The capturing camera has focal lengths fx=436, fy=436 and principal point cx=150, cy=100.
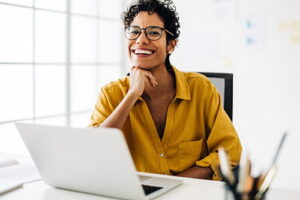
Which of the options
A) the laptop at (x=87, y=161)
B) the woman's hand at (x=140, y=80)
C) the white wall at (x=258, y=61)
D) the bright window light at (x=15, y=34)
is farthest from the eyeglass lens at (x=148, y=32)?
the white wall at (x=258, y=61)

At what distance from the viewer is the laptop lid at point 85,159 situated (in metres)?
1.04

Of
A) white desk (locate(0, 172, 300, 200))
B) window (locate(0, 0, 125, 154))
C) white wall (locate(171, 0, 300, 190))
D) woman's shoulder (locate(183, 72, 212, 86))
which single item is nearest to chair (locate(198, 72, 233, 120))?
woman's shoulder (locate(183, 72, 212, 86))

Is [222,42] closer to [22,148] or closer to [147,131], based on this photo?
[22,148]

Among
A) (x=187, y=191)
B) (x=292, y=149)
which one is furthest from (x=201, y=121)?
(x=292, y=149)

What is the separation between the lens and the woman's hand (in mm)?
1778

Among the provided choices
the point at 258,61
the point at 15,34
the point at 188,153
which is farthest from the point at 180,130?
the point at 258,61

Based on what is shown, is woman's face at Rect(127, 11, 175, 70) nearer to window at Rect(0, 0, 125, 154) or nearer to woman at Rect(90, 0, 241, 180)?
woman at Rect(90, 0, 241, 180)

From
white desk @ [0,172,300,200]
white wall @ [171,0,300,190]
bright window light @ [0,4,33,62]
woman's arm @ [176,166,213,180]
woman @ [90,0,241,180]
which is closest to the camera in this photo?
white desk @ [0,172,300,200]

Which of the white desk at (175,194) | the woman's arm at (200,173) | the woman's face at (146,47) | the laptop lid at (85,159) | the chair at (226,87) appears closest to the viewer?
the laptop lid at (85,159)

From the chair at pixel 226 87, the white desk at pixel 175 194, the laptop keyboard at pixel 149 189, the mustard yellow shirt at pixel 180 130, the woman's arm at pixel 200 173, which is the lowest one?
the woman's arm at pixel 200 173

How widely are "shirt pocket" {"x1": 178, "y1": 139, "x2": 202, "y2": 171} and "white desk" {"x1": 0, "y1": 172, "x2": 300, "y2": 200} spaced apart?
0.44m

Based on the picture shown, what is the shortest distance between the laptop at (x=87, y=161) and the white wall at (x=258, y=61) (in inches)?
94.9

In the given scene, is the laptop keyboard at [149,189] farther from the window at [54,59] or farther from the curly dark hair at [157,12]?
the window at [54,59]

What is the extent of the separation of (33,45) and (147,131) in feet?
6.11
